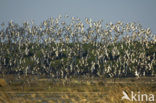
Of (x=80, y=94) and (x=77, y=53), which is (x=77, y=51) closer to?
(x=77, y=53)

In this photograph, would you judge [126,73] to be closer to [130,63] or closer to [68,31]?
[130,63]

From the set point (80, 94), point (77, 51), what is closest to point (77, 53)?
point (77, 51)

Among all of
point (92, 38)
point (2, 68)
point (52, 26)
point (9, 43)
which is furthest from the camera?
point (92, 38)

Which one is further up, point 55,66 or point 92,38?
point 92,38

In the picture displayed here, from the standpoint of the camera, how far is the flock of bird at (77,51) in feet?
422

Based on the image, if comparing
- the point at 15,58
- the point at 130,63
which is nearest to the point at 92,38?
the point at 130,63

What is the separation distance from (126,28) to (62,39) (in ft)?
110

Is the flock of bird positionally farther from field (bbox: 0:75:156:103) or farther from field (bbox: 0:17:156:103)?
field (bbox: 0:75:156:103)

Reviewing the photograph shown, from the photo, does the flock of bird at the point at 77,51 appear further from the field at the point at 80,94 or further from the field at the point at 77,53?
the field at the point at 80,94

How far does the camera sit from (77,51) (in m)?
150

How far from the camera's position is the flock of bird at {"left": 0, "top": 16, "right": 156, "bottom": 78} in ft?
422

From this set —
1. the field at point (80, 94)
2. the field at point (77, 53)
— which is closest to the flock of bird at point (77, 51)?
the field at point (77, 53)

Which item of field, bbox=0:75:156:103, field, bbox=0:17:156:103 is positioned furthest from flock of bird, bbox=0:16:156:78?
field, bbox=0:75:156:103

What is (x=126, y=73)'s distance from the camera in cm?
12912
